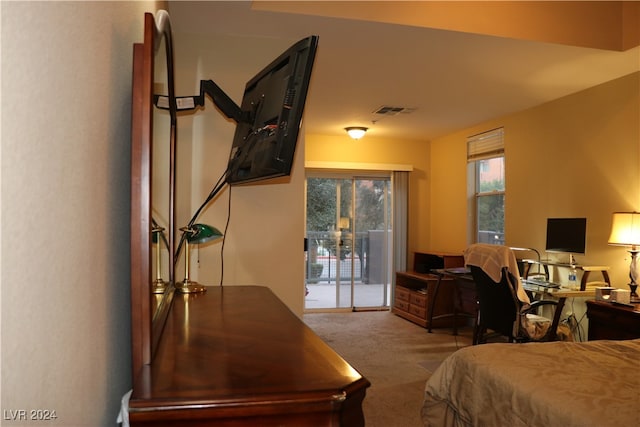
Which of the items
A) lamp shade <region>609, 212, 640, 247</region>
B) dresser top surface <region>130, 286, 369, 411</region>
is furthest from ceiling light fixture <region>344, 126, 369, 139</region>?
dresser top surface <region>130, 286, 369, 411</region>

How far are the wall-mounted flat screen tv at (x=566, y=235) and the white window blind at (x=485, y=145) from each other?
130cm

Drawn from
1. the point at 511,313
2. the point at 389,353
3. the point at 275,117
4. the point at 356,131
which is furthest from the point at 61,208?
the point at 356,131

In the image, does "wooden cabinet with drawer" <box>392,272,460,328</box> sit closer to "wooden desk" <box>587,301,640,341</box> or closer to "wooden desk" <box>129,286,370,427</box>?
"wooden desk" <box>587,301,640,341</box>

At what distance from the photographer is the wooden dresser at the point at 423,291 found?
599 centimetres

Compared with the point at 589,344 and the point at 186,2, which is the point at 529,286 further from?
the point at 186,2

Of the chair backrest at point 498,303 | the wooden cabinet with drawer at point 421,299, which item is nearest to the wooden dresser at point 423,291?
the wooden cabinet with drawer at point 421,299

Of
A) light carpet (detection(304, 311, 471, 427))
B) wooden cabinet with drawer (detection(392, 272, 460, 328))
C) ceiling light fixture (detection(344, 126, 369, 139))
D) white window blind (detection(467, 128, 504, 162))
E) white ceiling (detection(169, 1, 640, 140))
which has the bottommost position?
light carpet (detection(304, 311, 471, 427))

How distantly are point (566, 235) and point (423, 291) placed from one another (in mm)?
2206

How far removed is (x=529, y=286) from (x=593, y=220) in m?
0.82

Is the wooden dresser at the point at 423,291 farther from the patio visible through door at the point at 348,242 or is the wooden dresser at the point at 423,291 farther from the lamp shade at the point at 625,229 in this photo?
the lamp shade at the point at 625,229

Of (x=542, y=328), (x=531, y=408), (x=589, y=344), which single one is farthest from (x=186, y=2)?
(x=542, y=328)

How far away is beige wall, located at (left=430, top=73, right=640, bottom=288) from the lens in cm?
397

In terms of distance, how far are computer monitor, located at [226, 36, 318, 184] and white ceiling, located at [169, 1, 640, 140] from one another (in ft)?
3.77

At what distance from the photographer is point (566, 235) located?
436 cm
